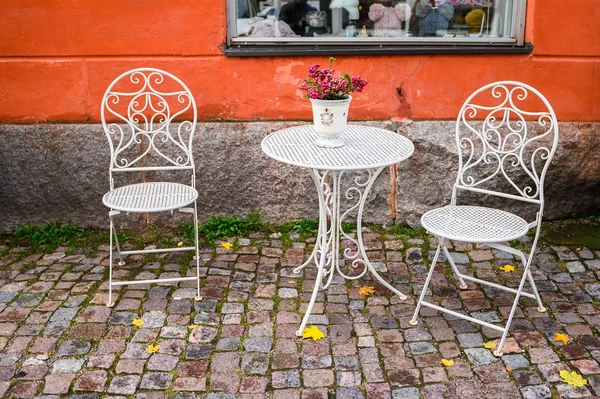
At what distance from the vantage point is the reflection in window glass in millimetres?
5258

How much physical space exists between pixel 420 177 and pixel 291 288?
4.75 ft

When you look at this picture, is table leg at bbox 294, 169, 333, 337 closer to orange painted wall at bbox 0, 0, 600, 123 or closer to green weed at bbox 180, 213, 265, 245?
green weed at bbox 180, 213, 265, 245

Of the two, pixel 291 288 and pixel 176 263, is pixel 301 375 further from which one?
pixel 176 263

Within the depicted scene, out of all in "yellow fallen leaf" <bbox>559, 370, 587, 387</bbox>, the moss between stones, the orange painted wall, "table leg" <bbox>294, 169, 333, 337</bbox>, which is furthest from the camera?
the moss between stones

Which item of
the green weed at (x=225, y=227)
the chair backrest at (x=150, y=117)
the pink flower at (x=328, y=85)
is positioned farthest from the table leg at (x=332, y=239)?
the chair backrest at (x=150, y=117)

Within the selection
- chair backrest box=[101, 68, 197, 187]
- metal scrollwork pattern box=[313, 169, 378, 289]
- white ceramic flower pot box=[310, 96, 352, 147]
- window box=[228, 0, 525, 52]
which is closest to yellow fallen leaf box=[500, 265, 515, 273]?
metal scrollwork pattern box=[313, 169, 378, 289]

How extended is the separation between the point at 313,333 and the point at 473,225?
109cm

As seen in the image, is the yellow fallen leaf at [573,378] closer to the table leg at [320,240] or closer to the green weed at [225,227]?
the table leg at [320,240]

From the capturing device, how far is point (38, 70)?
16.7 ft

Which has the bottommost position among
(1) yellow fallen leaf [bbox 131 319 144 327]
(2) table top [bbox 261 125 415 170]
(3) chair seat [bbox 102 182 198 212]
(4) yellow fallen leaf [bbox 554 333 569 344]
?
(1) yellow fallen leaf [bbox 131 319 144 327]

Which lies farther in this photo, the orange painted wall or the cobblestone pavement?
the orange painted wall

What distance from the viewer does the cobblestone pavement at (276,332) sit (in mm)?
3506

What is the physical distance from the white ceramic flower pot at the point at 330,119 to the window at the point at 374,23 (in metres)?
1.28

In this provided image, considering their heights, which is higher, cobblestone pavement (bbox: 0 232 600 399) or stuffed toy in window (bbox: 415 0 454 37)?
stuffed toy in window (bbox: 415 0 454 37)
